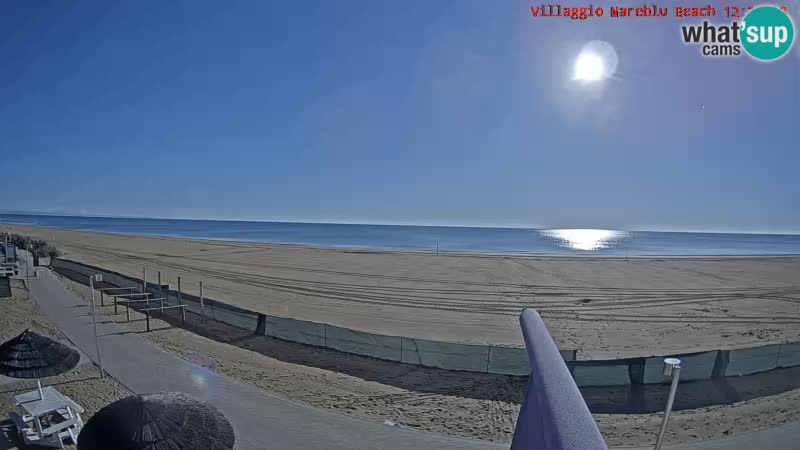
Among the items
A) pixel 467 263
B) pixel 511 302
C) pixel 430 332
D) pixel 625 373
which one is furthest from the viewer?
pixel 467 263

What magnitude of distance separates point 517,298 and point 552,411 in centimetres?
1927

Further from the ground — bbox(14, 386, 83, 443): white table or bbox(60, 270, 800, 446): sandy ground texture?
bbox(14, 386, 83, 443): white table

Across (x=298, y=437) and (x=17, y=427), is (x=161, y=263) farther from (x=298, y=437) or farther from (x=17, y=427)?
(x=298, y=437)

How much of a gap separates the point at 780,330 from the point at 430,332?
13.4 metres

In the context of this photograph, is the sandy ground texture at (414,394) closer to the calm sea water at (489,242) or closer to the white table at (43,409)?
the white table at (43,409)

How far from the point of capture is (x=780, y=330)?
14.0 m

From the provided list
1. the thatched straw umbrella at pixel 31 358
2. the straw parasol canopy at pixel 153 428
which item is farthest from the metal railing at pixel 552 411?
the thatched straw umbrella at pixel 31 358

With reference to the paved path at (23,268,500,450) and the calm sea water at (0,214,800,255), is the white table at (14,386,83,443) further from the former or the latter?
the calm sea water at (0,214,800,255)

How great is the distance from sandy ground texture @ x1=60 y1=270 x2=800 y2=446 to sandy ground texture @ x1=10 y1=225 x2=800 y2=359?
3435mm

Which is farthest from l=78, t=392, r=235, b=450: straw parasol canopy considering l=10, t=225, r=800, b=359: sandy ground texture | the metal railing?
l=10, t=225, r=800, b=359: sandy ground texture

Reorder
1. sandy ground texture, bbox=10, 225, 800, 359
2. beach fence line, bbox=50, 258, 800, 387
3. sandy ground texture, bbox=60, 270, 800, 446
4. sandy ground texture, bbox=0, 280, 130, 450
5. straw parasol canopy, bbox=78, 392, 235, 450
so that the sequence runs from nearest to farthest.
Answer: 1. straw parasol canopy, bbox=78, 392, 235, 450
2. sandy ground texture, bbox=0, 280, 130, 450
3. sandy ground texture, bbox=60, 270, 800, 446
4. beach fence line, bbox=50, 258, 800, 387
5. sandy ground texture, bbox=10, 225, 800, 359

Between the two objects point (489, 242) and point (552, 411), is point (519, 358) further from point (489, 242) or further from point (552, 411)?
point (489, 242)

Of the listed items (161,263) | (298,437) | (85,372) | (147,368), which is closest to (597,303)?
(298,437)

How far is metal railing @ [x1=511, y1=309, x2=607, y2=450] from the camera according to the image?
4.01 feet
